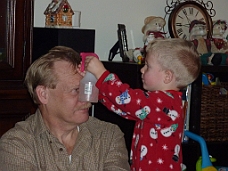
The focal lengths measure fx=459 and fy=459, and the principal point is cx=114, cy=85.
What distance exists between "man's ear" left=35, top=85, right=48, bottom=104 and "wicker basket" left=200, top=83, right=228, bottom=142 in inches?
42.6

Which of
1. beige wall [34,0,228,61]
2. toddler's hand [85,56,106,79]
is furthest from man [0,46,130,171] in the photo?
beige wall [34,0,228,61]

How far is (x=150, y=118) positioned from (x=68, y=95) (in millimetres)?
344

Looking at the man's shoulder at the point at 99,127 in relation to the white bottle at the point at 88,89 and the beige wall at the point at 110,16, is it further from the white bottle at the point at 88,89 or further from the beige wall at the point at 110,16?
the beige wall at the point at 110,16

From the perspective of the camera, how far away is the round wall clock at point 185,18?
3.06 m

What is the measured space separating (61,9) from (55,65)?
785 millimetres

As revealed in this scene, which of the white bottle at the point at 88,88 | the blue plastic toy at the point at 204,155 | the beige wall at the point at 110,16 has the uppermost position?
the beige wall at the point at 110,16

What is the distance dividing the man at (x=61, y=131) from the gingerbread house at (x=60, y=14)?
69cm

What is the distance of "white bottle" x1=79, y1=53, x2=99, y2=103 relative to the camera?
1804 mm

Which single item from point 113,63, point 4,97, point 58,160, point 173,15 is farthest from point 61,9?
point 58,160

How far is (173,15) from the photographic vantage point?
3057 mm

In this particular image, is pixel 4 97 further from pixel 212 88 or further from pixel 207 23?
pixel 207 23

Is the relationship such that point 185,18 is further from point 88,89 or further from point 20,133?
point 20,133

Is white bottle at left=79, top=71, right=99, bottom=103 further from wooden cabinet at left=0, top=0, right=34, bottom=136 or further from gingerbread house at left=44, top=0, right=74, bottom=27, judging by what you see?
gingerbread house at left=44, top=0, right=74, bottom=27

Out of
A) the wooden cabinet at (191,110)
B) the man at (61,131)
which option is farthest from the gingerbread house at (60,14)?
the man at (61,131)
